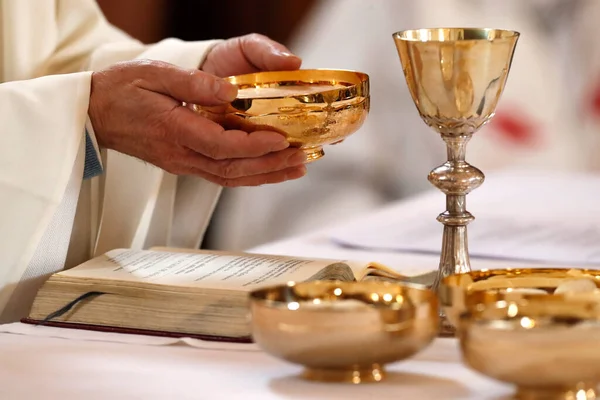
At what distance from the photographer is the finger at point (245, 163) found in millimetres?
1137

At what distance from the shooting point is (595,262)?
54.9 inches

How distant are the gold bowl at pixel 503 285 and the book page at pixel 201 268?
0.22 meters

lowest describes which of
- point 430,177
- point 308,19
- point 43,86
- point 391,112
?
point 430,177

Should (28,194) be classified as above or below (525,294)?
above

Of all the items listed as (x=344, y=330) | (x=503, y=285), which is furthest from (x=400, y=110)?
(x=344, y=330)

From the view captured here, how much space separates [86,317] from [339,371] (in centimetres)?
34

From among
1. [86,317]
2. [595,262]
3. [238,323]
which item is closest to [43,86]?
[86,317]

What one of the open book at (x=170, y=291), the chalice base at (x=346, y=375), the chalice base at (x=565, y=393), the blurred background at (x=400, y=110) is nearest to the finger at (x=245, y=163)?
the open book at (x=170, y=291)

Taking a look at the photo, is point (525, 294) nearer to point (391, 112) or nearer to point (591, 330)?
point (591, 330)

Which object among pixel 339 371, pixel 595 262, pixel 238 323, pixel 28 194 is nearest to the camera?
pixel 339 371

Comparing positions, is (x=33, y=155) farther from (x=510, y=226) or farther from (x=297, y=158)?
(x=510, y=226)

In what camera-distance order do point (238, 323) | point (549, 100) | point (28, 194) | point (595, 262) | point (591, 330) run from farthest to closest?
point (549, 100), point (595, 262), point (28, 194), point (238, 323), point (591, 330)

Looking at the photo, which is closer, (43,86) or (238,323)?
(238,323)

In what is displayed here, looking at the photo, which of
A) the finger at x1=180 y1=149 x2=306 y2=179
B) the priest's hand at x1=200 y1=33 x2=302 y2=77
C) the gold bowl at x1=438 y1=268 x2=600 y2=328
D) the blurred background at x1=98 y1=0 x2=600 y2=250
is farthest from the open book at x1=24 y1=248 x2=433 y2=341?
the blurred background at x1=98 y1=0 x2=600 y2=250
